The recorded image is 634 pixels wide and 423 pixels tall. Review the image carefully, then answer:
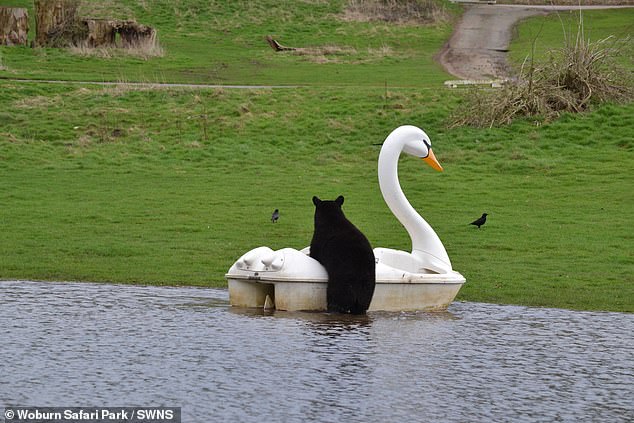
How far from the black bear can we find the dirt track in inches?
1139

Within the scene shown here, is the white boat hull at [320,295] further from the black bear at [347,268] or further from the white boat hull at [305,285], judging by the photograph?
the black bear at [347,268]

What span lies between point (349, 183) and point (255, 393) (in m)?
16.5

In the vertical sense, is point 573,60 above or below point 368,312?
above

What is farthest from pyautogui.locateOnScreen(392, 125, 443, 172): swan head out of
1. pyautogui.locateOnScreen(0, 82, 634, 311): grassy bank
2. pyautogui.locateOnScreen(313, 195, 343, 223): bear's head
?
pyautogui.locateOnScreen(0, 82, 634, 311): grassy bank

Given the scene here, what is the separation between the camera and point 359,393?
11.7 meters

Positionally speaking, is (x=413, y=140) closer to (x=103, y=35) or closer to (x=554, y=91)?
(x=554, y=91)

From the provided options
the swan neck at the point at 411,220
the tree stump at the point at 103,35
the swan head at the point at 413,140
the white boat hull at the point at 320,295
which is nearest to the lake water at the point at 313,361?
the white boat hull at the point at 320,295

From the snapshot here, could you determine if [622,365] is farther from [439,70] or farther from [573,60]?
[439,70]

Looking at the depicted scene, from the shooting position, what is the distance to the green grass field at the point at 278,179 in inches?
765

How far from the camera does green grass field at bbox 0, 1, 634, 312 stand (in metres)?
19.4

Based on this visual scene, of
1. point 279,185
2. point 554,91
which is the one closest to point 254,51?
point 554,91

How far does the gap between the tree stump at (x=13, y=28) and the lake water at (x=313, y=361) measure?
35.1 meters

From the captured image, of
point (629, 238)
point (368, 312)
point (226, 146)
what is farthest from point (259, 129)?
point (368, 312)

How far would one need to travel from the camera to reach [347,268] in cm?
1517
